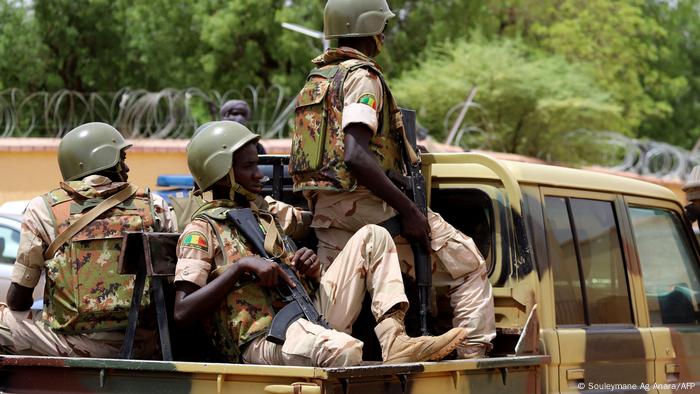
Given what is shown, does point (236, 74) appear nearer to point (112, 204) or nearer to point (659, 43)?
point (659, 43)

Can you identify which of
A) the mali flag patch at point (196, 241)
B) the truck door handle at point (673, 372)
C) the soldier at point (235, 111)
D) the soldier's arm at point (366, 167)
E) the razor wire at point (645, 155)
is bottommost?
the razor wire at point (645, 155)

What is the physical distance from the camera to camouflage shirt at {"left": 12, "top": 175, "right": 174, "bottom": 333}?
15.1ft

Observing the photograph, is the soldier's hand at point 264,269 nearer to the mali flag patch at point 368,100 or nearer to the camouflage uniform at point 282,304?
the camouflage uniform at point 282,304

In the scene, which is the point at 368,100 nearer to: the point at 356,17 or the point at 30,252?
the point at 356,17

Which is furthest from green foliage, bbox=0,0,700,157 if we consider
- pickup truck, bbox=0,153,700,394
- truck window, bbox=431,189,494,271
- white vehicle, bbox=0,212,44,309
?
truck window, bbox=431,189,494,271

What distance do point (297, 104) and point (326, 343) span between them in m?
1.40

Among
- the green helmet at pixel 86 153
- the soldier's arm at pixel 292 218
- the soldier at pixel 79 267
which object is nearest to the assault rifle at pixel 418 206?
the soldier's arm at pixel 292 218

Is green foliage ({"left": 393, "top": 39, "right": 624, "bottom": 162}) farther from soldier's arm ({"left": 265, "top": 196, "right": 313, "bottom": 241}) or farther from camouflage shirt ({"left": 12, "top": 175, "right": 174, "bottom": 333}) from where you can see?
camouflage shirt ({"left": 12, "top": 175, "right": 174, "bottom": 333})

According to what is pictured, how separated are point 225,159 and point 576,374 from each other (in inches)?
72.5

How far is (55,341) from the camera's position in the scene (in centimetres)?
465

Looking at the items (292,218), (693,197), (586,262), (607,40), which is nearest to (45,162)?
(693,197)

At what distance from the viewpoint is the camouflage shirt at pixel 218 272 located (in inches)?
168

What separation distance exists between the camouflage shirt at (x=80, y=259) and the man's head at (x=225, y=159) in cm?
43

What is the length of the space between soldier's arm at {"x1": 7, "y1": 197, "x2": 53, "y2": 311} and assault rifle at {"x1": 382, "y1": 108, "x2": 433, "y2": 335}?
1.45 m
